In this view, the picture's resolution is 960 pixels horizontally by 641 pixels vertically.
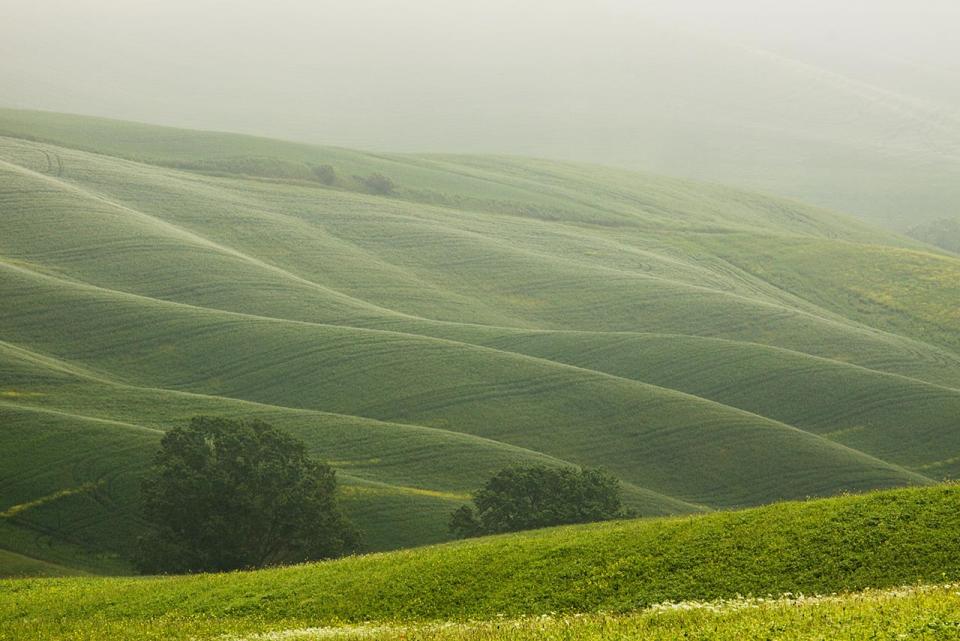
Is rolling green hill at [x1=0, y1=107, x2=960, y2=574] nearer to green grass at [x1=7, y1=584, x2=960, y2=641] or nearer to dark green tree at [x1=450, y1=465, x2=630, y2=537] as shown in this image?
dark green tree at [x1=450, y1=465, x2=630, y2=537]

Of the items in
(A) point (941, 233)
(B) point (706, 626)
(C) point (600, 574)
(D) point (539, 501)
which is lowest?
(D) point (539, 501)

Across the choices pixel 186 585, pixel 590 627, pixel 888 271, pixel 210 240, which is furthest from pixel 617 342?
pixel 590 627

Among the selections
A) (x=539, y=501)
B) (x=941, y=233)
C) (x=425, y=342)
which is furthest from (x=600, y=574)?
(x=941, y=233)

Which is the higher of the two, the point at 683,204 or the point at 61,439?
the point at 683,204

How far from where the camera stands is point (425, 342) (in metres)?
75.8

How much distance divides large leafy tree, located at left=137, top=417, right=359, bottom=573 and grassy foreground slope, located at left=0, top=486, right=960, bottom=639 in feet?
53.8

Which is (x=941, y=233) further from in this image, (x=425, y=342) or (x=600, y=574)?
(x=600, y=574)

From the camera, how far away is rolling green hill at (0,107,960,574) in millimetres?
56469

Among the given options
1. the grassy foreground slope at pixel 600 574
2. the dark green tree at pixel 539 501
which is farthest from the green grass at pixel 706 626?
the dark green tree at pixel 539 501

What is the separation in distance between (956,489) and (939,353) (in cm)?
7333

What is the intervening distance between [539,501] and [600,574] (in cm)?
2621

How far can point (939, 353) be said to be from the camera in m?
89.2

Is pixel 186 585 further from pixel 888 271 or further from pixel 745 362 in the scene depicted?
pixel 888 271

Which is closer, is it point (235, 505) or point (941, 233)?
point (235, 505)
